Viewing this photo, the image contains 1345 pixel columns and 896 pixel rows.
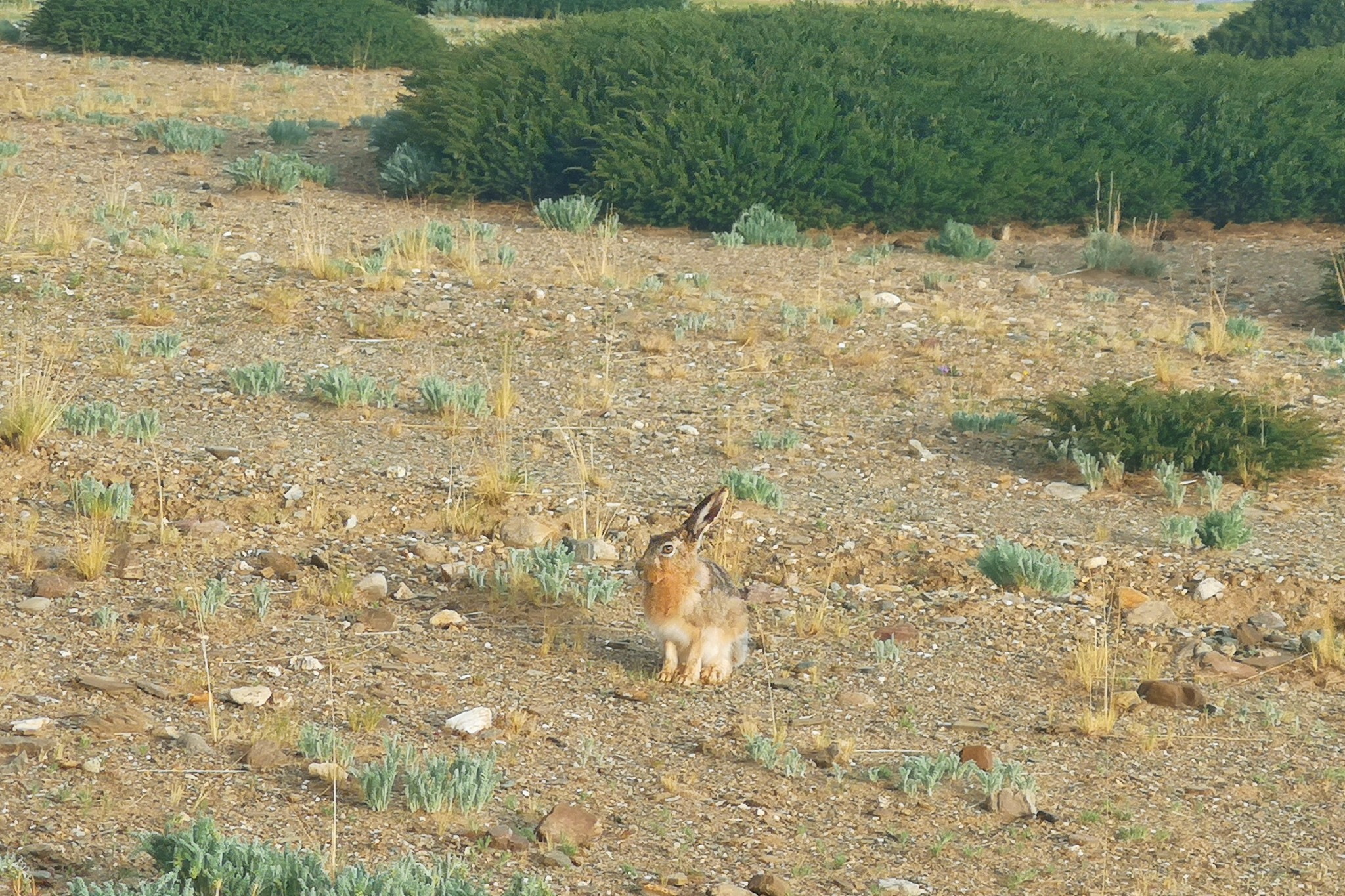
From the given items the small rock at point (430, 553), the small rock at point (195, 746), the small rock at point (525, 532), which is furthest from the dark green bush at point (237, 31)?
the small rock at point (195, 746)

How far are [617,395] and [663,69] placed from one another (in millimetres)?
6195

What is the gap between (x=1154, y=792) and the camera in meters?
5.99

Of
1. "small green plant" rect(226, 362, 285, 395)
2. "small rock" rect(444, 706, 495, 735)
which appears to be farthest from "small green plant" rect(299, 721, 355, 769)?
"small green plant" rect(226, 362, 285, 395)

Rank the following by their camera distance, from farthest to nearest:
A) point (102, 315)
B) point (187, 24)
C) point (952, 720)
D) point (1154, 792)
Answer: point (187, 24) → point (102, 315) → point (952, 720) → point (1154, 792)

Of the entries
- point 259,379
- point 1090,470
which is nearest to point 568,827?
point 1090,470

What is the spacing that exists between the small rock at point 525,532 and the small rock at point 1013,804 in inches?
121

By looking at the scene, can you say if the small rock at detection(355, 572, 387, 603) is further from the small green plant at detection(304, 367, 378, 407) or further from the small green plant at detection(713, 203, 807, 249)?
the small green plant at detection(713, 203, 807, 249)

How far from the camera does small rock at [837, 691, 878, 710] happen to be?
21.9 feet

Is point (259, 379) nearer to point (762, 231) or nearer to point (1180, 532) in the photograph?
point (1180, 532)

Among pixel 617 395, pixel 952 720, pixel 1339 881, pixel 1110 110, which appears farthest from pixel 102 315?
pixel 1110 110

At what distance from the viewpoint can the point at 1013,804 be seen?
18.8ft

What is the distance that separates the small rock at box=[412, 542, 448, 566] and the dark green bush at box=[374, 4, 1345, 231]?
310 inches

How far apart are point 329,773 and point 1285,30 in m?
23.9

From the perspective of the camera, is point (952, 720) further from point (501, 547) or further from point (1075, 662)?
point (501, 547)
